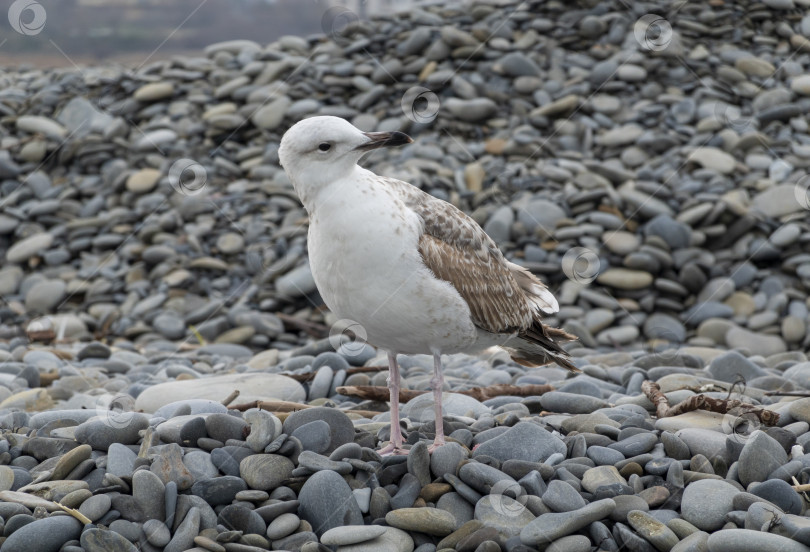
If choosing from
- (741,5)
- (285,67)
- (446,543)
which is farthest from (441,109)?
(446,543)

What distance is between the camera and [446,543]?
4211 mm

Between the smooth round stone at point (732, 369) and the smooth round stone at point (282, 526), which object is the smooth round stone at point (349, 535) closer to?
the smooth round stone at point (282, 526)

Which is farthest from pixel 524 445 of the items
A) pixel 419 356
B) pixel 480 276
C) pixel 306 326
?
pixel 306 326

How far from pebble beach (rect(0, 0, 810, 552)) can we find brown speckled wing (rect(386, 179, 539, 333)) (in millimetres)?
588

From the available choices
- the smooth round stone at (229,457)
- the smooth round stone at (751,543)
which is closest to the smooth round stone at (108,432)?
the smooth round stone at (229,457)

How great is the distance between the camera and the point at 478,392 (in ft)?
20.1

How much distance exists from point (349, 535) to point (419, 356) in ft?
12.1

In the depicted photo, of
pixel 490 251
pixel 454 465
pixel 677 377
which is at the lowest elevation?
pixel 677 377

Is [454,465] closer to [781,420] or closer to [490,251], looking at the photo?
[490,251]

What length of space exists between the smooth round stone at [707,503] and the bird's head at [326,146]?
2.27 metres

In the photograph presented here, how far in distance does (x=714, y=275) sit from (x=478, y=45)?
5.09 metres

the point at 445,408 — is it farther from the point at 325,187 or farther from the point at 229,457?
the point at 325,187

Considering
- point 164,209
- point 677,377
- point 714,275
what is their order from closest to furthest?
point 677,377 < point 714,275 < point 164,209

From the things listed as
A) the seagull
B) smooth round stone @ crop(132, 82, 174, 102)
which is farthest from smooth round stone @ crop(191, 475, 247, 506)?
smooth round stone @ crop(132, 82, 174, 102)
